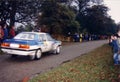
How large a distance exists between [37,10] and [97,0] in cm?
4572

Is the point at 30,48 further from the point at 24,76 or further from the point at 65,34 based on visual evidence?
the point at 65,34

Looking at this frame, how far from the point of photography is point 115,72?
1092 centimetres

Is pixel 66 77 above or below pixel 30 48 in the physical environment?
below

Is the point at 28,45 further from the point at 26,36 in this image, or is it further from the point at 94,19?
the point at 94,19

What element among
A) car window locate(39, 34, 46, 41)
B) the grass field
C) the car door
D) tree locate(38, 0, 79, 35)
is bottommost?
the grass field

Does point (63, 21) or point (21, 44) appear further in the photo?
point (63, 21)

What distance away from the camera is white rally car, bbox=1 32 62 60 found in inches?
544

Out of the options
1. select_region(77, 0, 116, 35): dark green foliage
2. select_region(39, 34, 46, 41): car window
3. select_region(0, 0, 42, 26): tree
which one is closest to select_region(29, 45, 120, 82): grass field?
select_region(39, 34, 46, 41): car window

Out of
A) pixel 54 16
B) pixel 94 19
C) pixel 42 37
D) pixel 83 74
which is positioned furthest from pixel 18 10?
pixel 94 19

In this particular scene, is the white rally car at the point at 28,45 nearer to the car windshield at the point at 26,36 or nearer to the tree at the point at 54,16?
the car windshield at the point at 26,36

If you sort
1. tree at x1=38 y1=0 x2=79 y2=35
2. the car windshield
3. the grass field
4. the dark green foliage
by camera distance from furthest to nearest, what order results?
the dark green foliage < tree at x1=38 y1=0 x2=79 y2=35 < the car windshield < the grass field

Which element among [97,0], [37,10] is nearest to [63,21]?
[37,10]

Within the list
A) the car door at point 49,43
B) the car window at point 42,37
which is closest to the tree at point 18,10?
the car door at point 49,43

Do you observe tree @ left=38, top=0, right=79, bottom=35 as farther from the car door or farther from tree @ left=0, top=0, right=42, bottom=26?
the car door
